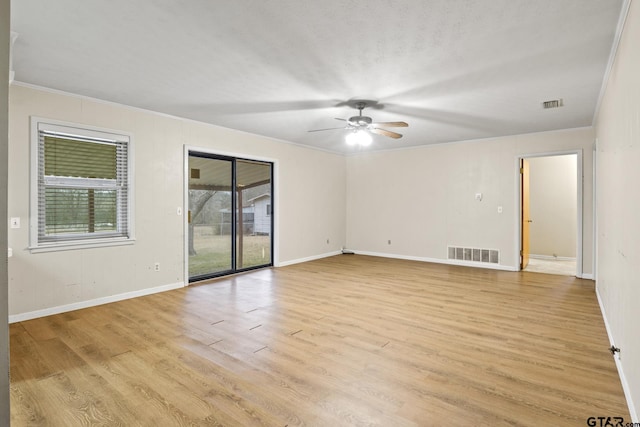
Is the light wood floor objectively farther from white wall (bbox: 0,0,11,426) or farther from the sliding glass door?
white wall (bbox: 0,0,11,426)

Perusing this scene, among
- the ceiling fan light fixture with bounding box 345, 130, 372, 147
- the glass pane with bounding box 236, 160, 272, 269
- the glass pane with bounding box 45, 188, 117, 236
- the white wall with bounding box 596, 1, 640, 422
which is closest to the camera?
the white wall with bounding box 596, 1, 640, 422

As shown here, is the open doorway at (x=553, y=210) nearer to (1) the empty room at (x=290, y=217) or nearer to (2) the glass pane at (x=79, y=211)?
(1) the empty room at (x=290, y=217)

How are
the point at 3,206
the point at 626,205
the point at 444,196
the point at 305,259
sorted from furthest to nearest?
the point at 305,259
the point at 444,196
the point at 626,205
the point at 3,206

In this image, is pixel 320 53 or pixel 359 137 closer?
pixel 320 53

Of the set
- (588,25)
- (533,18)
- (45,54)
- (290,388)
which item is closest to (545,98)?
(588,25)

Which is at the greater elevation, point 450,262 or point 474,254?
point 474,254

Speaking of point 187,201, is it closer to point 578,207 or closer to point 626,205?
point 626,205

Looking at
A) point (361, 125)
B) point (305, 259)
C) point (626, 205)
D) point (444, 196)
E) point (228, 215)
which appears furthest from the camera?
point (305, 259)

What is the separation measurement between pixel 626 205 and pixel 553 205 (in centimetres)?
621

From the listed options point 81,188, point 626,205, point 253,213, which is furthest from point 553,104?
point 81,188

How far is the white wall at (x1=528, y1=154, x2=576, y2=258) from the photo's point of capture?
7.32m

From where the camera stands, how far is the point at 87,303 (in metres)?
4.08

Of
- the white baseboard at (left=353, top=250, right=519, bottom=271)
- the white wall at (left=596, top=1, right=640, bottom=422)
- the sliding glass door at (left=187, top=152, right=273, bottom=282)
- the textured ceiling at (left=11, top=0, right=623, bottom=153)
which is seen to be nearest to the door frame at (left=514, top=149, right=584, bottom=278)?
the white baseboard at (left=353, top=250, right=519, bottom=271)

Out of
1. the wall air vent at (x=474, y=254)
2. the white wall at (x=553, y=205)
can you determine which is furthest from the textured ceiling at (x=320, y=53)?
the white wall at (x=553, y=205)
